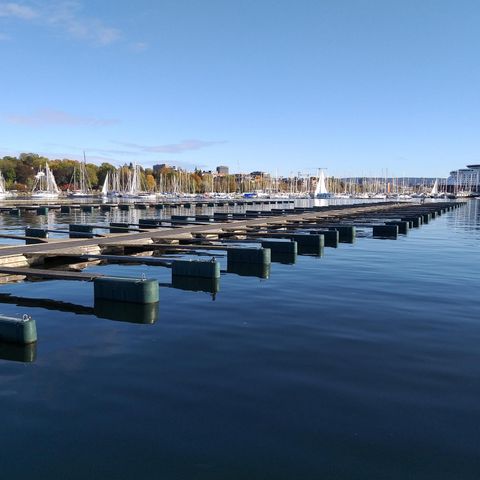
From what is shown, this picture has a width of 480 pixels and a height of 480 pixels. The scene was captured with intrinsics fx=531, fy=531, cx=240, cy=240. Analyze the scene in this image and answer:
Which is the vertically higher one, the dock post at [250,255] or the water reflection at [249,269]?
the dock post at [250,255]

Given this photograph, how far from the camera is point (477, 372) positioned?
10.9 meters

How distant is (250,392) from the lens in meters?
9.73

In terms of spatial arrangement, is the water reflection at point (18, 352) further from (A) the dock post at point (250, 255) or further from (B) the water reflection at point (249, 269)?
(A) the dock post at point (250, 255)

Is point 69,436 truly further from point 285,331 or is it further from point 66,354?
point 285,331

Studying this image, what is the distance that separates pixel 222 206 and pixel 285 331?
4297 inches

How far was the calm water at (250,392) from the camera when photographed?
290 inches

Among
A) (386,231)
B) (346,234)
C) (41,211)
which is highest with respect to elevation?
(41,211)

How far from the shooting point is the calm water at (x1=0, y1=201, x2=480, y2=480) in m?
7.36

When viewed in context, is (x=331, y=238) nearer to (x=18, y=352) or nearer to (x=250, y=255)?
(x=250, y=255)

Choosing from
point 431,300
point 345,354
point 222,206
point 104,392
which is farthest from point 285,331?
point 222,206

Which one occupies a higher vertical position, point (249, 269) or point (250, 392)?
point (249, 269)

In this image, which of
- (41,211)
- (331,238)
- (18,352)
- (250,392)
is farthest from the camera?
(41,211)

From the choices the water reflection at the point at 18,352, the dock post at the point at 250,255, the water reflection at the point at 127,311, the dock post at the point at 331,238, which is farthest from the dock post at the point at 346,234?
the water reflection at the point at 18,352

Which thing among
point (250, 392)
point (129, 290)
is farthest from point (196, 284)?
point (250, 392)
